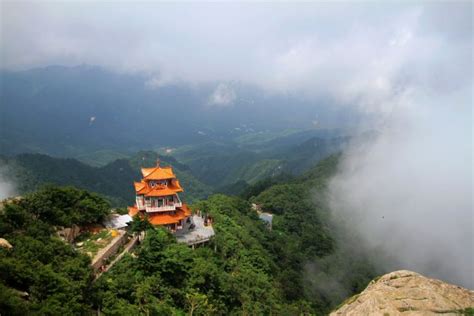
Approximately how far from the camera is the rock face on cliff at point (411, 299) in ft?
45.1

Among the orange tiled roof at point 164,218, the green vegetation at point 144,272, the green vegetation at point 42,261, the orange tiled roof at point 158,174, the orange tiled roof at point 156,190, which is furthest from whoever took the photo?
the orange tiled roof at point 158,174

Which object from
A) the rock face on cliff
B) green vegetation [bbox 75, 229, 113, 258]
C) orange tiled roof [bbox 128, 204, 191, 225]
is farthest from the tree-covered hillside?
the rock face on cliff

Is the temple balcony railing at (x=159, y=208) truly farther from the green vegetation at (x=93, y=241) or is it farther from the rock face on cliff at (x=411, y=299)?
the rock face on cliff at (x=411, y=299)

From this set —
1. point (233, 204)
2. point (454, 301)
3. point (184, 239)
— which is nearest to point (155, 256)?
point (184, 239)

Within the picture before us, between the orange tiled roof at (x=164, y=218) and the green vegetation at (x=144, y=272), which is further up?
the orange tiled roof at (x=164, y=218)

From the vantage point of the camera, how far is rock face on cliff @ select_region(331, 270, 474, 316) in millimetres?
13750

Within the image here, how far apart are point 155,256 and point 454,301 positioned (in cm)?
1793

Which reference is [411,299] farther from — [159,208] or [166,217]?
[159,208]

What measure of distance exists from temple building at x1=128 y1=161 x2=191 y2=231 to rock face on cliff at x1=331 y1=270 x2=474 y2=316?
21703 millimetres

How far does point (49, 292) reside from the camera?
62.1 feet

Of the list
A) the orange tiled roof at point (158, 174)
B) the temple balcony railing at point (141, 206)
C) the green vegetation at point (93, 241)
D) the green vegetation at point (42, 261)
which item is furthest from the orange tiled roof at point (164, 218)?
the green vegetation at point (42, 261)

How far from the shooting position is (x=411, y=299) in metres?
14.3

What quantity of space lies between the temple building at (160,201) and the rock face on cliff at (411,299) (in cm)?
2170

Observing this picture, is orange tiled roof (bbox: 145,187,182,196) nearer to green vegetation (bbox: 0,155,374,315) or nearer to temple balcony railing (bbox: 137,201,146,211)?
temple balcony railing (bbox: 137,201,146,211)
